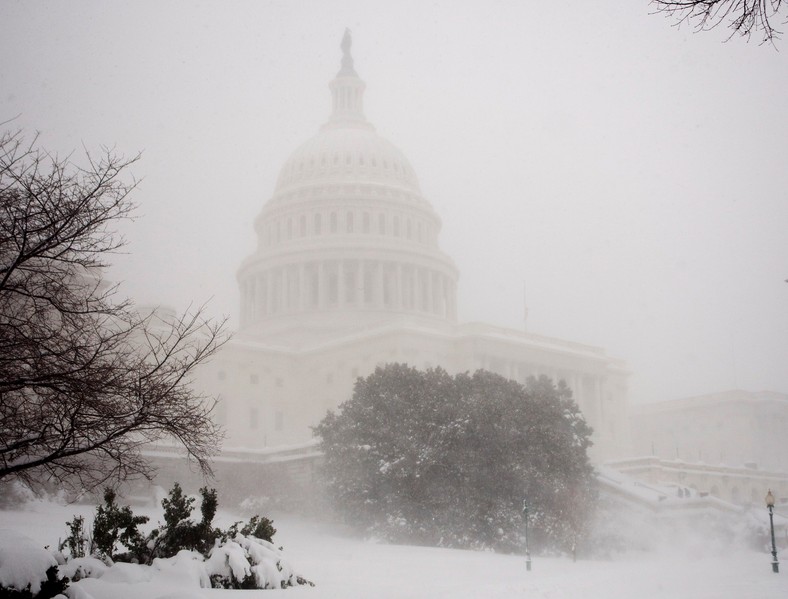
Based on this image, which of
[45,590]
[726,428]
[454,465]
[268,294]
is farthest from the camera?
[726,428]

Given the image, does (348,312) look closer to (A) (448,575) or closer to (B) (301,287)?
(B) (301,287)

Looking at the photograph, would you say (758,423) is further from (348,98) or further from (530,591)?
(530,591)

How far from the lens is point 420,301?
3760 inches

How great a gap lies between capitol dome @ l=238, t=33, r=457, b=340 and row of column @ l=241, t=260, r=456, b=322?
0.11 metres

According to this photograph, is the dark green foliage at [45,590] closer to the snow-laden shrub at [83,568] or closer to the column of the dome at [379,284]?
the snow-laden shrub at [83,568]

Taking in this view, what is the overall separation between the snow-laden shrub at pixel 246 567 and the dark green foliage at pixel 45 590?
4617 mm

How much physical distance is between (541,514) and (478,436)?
4497 mm

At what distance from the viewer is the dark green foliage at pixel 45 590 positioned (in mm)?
11469

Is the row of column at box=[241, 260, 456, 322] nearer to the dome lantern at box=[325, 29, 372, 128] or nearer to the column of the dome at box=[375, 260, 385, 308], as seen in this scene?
the column of the dome at box=[375, 260, 385, 308]

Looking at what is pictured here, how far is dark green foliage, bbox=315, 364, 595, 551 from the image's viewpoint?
3828 centimetres

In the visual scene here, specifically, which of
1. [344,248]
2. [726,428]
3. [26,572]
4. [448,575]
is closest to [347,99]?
[344,248]

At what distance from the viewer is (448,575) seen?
26453 millimetres

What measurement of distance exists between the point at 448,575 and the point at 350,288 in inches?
2787

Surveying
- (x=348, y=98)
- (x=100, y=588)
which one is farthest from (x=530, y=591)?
(x=348, y=98)
